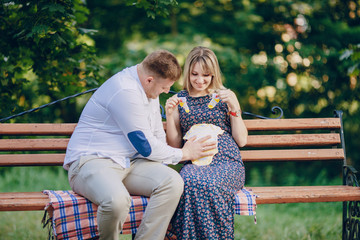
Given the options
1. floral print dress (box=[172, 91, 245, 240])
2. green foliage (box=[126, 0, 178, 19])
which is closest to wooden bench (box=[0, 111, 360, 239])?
floral print dress (box=[172, 91, 245, 240])

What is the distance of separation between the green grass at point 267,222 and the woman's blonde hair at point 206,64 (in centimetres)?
134

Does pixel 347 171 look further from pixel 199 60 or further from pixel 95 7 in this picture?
pixel 95 7

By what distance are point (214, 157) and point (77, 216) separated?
1106mm

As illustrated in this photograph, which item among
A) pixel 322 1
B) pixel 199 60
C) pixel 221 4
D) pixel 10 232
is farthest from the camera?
pixel 221 4

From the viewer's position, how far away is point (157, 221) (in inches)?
96.3

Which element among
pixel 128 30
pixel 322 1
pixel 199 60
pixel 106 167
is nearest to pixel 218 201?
pixel 106 167

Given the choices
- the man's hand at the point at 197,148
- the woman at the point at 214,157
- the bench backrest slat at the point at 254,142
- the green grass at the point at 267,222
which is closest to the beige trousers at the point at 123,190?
the woman at the point at 214,157

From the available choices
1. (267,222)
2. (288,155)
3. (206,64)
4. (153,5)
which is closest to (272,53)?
(267,222)

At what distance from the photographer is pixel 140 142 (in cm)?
262

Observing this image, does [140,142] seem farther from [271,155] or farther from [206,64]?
[271,155]

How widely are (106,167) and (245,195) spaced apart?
969 mm

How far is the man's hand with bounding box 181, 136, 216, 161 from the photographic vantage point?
9.59ft

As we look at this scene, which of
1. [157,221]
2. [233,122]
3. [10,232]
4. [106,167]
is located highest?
[233,122]

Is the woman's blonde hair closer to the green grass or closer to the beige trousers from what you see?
the beige trousers
